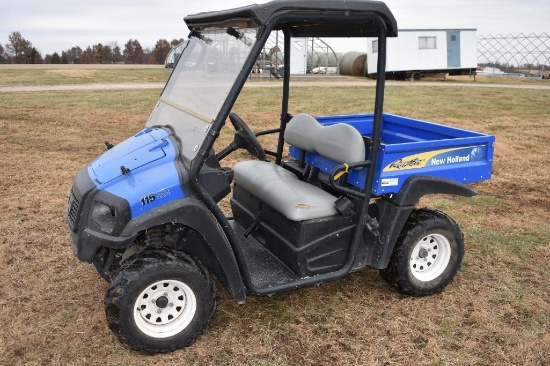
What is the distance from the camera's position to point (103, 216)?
3.10 m

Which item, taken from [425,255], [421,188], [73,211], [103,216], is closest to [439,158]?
[421,188]

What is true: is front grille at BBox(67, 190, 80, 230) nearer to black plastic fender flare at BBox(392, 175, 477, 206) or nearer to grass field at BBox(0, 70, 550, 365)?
grass field at BBox(0, 70, 550, 365)

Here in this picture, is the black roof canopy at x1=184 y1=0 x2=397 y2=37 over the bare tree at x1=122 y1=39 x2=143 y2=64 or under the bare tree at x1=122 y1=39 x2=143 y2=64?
under

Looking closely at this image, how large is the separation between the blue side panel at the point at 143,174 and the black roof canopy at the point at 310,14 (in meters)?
0.88

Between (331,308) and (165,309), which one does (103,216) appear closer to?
(165,309)

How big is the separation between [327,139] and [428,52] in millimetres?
22503

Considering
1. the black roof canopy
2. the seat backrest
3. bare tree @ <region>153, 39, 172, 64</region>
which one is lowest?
the seat backrest

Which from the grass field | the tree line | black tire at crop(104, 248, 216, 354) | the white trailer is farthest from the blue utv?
the tree line

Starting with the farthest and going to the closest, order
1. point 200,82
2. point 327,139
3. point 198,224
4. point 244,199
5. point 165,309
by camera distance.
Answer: point 244,199 < point 327,139 < point 200,82 < point 165,309 < point 198,224

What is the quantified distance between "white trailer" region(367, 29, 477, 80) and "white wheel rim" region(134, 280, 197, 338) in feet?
A: 71.5

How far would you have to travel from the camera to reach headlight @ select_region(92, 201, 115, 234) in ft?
10.0

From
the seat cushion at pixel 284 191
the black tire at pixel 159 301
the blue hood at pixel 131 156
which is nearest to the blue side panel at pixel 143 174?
the blue hood at pixel 131 156

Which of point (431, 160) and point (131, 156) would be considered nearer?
point (131, 156)

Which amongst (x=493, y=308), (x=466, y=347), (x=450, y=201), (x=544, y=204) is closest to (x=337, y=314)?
(x=466, y=347)
